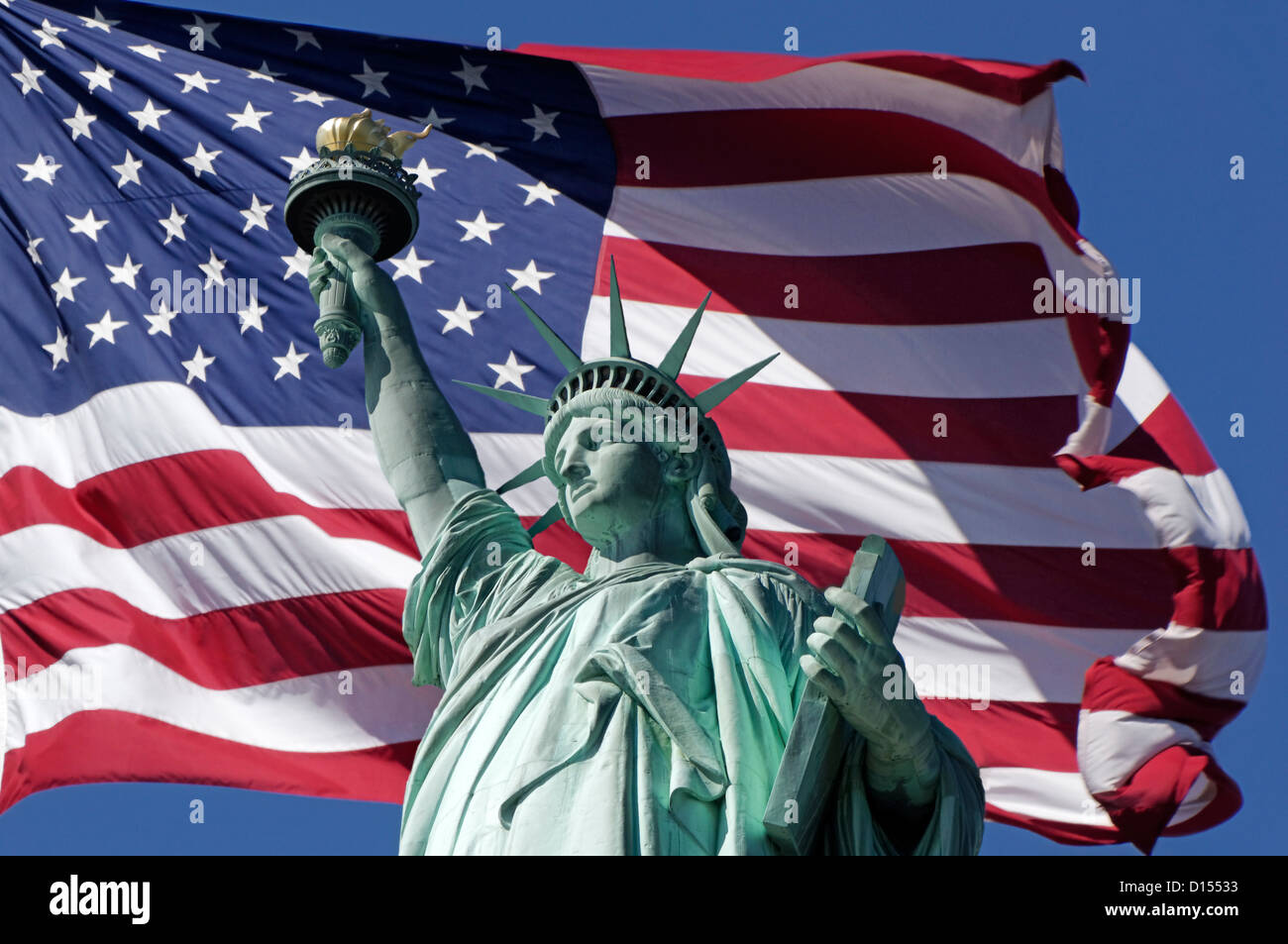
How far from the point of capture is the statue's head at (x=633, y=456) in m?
12.8

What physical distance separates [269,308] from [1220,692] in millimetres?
8589

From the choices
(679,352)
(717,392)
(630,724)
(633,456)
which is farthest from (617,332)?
(630,724)

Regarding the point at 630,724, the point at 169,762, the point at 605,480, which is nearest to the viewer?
the point at 630,724

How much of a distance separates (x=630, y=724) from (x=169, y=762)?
7.51 m

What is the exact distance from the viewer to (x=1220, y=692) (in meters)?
18.6

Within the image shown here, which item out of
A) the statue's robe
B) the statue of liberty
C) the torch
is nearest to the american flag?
the torch

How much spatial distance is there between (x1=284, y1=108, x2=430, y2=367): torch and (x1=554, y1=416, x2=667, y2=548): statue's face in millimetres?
2405

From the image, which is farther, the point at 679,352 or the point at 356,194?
the point at 356,194

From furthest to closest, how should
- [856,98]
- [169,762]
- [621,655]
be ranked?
[856,98] < [169,762] < [621,655]

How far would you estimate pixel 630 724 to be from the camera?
11.4m

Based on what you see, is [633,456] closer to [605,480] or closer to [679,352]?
[605,480]

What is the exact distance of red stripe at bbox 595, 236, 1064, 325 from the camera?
20.1 m

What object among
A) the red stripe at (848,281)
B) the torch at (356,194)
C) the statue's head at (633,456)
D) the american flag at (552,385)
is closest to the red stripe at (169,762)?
the american flag at (552,385)

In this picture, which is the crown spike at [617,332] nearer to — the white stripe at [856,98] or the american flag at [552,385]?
the american flag at [552,385]
